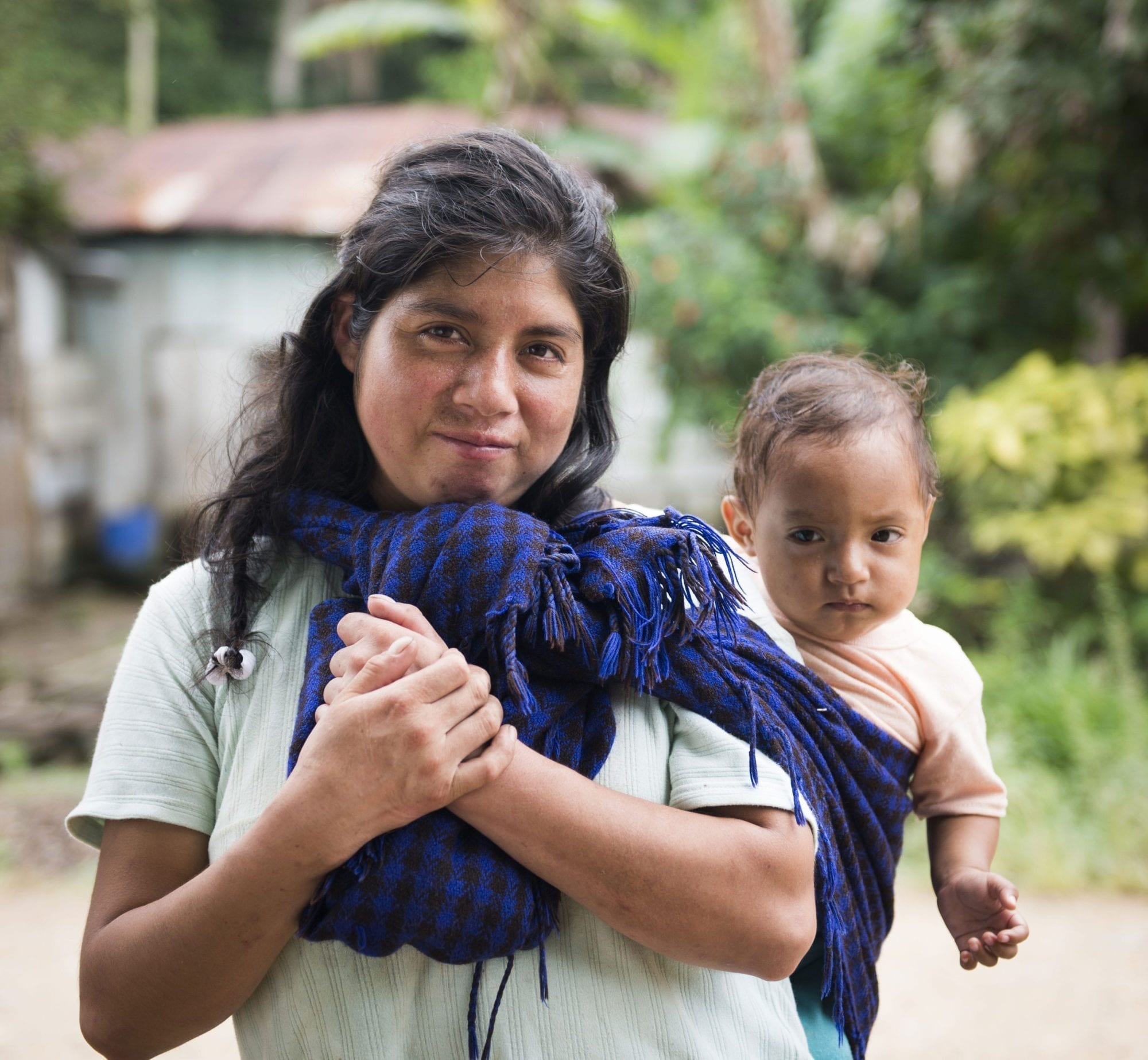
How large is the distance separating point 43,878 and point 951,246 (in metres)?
5.55

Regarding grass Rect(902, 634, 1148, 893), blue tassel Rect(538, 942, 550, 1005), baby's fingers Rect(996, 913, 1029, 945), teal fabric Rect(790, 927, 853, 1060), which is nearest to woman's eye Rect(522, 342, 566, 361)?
blue tassel Rect(538, 942, 550, 1005)

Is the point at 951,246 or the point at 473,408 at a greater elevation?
the point at 951,246

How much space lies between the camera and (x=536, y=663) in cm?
127

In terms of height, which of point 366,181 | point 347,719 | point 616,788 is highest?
point 366,181

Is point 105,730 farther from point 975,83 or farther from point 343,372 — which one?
point 975,83

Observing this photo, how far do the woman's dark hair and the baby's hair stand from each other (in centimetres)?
22

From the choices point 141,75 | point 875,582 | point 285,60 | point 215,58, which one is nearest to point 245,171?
point 141,75

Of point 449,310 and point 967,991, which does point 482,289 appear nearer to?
point 449,310

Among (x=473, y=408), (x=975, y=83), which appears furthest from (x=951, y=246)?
(x=473, y=408)

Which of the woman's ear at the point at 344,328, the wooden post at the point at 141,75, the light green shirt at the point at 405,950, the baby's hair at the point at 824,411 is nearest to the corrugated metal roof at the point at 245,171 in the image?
the wooden post at the point at 141,75

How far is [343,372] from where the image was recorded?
157 centimetres

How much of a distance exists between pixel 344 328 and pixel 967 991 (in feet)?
11.5

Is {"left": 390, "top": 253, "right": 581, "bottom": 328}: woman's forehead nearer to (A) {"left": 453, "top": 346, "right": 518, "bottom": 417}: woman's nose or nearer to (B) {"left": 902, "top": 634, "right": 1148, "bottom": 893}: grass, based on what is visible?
(A) {"left": 453, "top": 346, "right": 518, "bottom": 417}: woman's nose

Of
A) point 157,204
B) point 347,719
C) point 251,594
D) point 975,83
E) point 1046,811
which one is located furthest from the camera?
point 157,204
